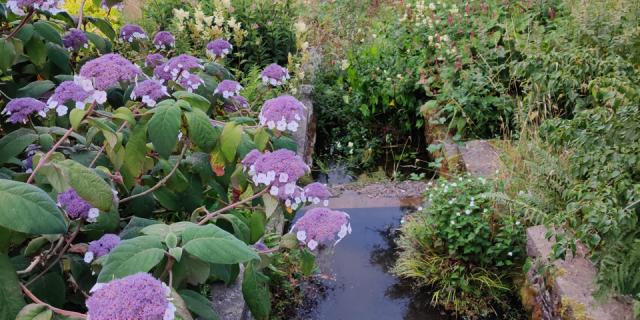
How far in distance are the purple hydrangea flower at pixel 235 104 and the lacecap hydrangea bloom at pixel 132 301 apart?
155 centimetres

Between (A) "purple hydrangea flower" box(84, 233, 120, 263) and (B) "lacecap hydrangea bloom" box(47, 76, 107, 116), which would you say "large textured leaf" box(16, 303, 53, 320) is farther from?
(B) "lacecap hydrangea bloom" box(47, 76, 107, 116)

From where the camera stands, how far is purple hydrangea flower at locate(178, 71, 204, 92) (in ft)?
7.13

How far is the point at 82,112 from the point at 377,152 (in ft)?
13.0

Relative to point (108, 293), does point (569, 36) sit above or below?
below

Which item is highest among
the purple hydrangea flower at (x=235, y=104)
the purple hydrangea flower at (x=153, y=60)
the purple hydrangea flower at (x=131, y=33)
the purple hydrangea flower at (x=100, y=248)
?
the purple hydrangea flower at (x=131, y=33)

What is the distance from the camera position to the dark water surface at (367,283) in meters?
3.31

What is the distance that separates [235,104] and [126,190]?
0.87 metres

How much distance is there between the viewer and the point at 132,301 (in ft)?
3.03

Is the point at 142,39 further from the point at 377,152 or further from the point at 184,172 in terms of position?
the point at 377,152

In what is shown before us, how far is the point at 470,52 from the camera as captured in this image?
4.96 meters

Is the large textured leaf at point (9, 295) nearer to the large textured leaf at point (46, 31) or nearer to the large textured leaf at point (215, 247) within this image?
the large textured leaf at point (215, 247)

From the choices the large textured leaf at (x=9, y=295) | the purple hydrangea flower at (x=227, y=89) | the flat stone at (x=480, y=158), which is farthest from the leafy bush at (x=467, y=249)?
the large textured leaf at (x=9, y=295)

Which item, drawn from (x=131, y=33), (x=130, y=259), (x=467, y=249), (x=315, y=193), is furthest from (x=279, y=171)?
(x=467, y=249)

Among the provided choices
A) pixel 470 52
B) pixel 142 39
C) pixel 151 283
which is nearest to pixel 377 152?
pixel 470 52
